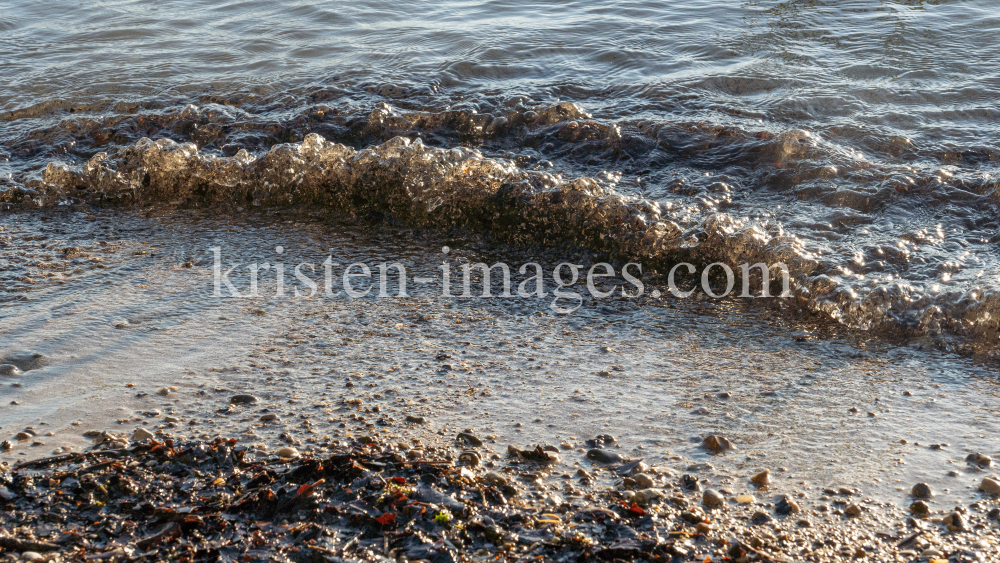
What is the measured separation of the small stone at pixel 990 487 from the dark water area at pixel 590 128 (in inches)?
40.4

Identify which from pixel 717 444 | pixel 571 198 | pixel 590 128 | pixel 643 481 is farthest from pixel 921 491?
pixel 590 128

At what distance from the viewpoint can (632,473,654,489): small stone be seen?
7.25ft

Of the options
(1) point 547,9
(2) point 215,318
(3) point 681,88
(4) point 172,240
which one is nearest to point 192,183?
(4) point 172,240

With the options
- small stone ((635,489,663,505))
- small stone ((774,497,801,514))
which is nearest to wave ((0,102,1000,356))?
small stone ((774,497,801,514))

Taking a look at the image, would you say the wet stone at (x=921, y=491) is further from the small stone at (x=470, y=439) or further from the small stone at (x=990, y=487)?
the small stone at (x=470, y=439)

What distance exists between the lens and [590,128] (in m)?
5.32

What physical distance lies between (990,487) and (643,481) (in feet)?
3.43

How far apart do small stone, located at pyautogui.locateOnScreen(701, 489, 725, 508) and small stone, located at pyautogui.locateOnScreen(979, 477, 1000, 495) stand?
0.81m

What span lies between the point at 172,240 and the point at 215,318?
1.20 meters

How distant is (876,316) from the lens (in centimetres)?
329

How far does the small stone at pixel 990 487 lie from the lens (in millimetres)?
2217

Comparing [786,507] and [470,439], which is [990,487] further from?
[470,439]

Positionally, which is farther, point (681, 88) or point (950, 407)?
point (681, 88)

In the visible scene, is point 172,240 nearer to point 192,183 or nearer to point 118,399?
point 192,183
